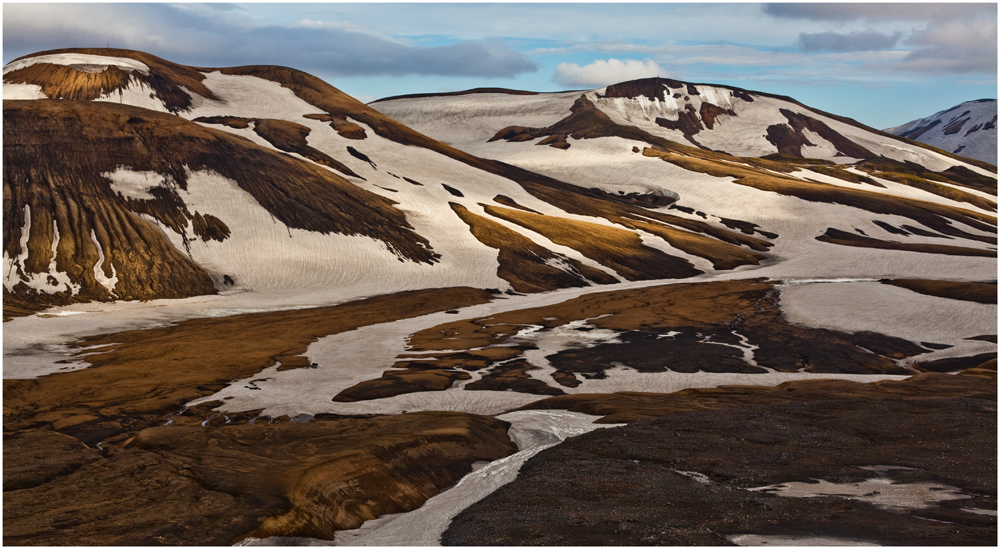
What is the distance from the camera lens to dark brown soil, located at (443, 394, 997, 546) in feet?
59.5

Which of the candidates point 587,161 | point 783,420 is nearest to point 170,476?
point 783,420

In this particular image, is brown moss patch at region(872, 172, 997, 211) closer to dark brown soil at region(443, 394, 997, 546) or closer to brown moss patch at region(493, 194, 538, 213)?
brown moss patch at region(493, 194, 538, 213)

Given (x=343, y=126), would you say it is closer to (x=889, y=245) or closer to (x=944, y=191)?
(x=889, y=245)

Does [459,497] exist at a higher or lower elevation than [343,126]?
lower

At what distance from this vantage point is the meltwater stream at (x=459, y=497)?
2094 centimetres

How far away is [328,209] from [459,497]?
89.9m

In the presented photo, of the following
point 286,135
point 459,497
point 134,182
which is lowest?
point 459,497

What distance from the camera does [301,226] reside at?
343ft

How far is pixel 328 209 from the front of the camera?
11044 cm

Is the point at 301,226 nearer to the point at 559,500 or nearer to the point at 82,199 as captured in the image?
the point at 82,199

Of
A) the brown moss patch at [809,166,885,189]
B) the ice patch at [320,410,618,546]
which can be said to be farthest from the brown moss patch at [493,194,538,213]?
the brown moss patch at [809,166,885,189]

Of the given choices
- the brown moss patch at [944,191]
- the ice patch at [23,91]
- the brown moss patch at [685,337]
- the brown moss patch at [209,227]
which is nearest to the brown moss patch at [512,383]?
the brown moss patch at [685,337]

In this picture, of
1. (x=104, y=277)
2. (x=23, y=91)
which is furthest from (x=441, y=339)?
(x=23, y=91)

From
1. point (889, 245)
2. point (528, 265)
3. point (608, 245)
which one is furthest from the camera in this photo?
point (889, 245)
